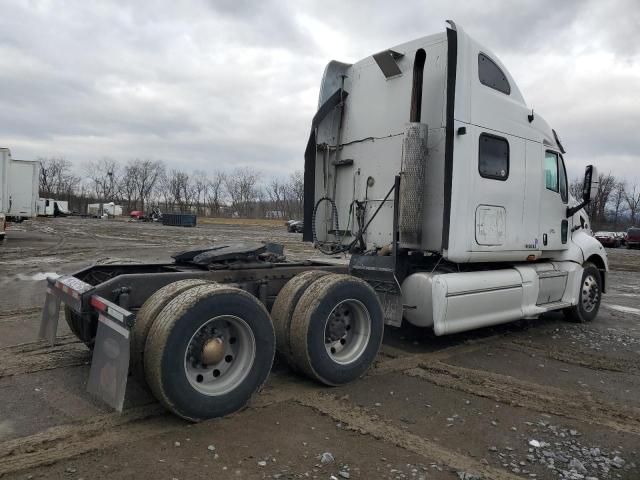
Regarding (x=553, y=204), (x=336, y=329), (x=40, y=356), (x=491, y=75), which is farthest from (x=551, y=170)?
(x=40, y=356)

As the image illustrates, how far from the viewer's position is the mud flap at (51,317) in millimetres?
4872

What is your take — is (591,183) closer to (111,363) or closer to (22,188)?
(111,363)

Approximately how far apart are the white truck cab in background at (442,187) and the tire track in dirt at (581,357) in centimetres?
42

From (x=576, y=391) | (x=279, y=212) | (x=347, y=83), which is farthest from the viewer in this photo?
(x=279, y=212)

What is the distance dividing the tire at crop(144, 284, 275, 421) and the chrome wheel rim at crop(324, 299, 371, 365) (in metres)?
0.84

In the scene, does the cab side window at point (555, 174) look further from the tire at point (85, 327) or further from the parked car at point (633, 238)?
the parked car at point (633, 238)

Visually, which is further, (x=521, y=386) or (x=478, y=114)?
(x=478, y=114)

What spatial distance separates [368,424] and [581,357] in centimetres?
365

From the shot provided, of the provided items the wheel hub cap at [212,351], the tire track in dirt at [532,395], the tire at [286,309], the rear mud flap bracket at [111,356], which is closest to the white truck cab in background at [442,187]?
the tire track in dirt at [532,395]

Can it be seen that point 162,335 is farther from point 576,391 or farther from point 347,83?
point 347,83

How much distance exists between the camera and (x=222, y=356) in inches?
163

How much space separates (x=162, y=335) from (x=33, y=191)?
2304 cm

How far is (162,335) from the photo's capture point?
370 cm

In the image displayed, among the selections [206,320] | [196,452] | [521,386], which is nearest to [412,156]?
[521,386]
